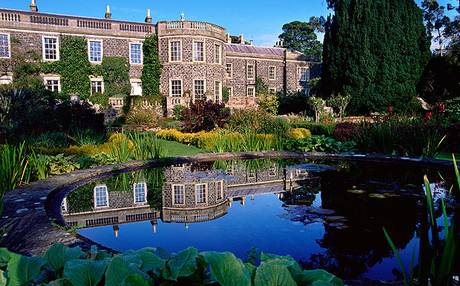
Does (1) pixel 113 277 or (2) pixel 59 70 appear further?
(2) pixel 59 70

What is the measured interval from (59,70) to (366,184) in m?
24.0

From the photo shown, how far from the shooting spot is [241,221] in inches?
170

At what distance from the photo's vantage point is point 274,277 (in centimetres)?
114

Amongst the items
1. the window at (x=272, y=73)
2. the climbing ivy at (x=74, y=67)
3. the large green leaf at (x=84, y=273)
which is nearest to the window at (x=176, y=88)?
the climbing ivy at (x=74, y=67)

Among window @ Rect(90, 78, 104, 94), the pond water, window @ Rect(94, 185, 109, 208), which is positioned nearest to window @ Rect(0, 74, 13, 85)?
window @ Rect(90, 78, 104, 94)

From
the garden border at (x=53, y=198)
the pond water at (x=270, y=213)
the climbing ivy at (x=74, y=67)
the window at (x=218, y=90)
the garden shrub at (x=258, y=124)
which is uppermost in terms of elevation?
the climbing ivy at (x=74, y=67)

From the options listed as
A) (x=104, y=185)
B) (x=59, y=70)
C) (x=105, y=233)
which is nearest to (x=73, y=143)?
(x=104, y=185)

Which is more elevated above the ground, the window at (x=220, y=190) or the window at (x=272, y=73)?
the window at (x=272, y=73)

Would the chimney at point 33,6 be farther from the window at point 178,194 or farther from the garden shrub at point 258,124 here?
the window at point 178,194

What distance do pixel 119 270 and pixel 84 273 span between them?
0.43ft

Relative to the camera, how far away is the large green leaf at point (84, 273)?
124cm

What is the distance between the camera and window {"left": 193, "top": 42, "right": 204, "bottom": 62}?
2744cm

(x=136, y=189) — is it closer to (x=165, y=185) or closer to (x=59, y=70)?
(x=165, y=185)

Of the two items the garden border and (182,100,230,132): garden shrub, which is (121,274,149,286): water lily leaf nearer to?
the garden border
